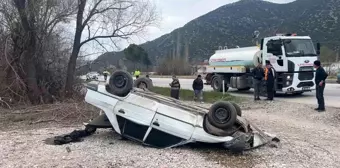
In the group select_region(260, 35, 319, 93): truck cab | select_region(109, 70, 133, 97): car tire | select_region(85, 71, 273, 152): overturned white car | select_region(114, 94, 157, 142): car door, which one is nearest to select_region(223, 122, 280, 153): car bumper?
select_region(85, 71, 273, 152): overturned white car

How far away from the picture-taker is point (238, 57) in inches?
813

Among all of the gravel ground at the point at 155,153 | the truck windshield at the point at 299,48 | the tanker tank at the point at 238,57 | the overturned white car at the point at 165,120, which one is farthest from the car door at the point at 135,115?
the tanker tank at the point at 238,57

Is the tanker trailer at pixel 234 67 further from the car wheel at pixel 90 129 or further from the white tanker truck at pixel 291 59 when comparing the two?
the car wheel at pixel 90 129

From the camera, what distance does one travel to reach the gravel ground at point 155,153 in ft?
21.0

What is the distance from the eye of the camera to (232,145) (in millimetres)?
6871

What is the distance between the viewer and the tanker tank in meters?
19.5

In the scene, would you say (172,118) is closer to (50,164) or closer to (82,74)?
(50,164)

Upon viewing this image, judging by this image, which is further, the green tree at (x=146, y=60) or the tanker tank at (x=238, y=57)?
the green tree at (x=146, y=60)

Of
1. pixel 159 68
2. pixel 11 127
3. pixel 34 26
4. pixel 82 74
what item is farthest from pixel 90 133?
pixel 159 68

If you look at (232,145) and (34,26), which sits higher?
(34,26)

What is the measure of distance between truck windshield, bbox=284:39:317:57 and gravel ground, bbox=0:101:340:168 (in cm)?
819

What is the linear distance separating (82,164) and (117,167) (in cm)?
60

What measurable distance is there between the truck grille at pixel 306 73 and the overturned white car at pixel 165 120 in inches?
406

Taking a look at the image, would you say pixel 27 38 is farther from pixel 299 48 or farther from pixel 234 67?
pixel 299 48
